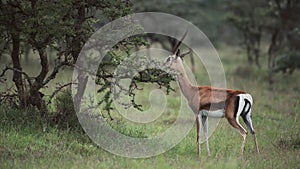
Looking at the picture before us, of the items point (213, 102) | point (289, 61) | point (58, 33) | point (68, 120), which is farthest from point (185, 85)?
point (289, 61)

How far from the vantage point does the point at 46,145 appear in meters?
8.00

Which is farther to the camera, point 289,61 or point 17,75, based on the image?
point 289,61

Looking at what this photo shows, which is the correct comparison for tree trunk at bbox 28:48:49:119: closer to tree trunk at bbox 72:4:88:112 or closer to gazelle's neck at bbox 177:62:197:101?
tree trunk at bbox 72:4:88:112

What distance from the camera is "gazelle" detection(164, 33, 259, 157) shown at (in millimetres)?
8594

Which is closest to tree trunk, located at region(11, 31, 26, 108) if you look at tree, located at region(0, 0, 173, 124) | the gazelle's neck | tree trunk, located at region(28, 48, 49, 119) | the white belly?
tree, located at region(0, 0, 173, 124)

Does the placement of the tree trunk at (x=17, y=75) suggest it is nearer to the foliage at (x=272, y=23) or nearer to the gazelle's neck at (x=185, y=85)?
the gazelle's neck at (x=185, y=85)

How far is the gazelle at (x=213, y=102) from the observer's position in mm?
8594

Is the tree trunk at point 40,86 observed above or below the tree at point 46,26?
below

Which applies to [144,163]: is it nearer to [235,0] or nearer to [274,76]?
[274,76]

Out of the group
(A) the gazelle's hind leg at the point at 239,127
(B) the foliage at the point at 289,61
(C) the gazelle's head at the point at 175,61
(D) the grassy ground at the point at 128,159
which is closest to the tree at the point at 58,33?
(C) the gazelle's head at the point at 175,61

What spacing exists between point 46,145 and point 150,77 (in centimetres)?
203

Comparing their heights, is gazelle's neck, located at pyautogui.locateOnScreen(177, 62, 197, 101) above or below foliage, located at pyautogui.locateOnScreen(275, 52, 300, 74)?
below

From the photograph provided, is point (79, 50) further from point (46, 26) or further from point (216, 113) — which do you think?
point (216, 113)

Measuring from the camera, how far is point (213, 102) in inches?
341
